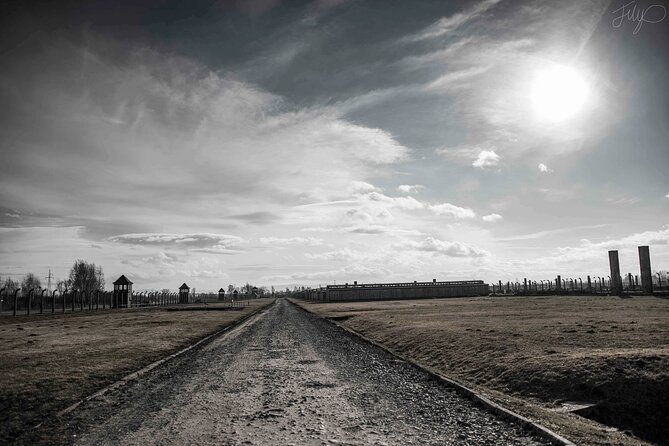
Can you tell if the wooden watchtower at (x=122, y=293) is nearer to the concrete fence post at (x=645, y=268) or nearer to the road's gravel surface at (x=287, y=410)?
the road's gravel surface at (x=287, y=410)

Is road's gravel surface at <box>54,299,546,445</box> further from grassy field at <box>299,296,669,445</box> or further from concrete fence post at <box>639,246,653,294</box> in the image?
concrete fence post at <box>639,246,653,294</box>

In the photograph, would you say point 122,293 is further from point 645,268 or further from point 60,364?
point 645,268

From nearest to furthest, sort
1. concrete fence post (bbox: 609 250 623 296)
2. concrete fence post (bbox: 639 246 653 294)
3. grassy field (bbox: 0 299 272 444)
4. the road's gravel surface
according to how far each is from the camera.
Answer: the road's gravel surface, grassy field (bbox: 0 299 272 444), concrete fence post (bbox: 639 246 653 294), concrete fence post (bbox: 609 250 623 296)

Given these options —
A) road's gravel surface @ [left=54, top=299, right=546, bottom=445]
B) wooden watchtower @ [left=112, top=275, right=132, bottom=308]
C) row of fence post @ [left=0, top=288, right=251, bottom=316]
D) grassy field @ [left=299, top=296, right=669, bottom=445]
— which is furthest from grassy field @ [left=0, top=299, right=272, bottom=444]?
wooden watchtower @ [left=112, top=275, right=132, bottom=308]

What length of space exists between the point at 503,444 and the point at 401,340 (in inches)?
589

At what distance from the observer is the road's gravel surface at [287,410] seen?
7.75 meters

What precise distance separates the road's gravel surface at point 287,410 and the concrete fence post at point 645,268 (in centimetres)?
5965

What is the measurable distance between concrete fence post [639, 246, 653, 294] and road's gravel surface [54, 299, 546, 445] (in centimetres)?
5965

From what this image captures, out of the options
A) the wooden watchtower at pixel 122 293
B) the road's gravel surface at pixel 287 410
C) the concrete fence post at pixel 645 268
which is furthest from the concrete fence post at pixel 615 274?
the wooden watchtower at pixel 122 293

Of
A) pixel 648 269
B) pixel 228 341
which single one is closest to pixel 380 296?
pixel 648 269

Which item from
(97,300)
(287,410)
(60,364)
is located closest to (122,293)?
(97,300)

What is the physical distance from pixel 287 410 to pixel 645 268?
6977 cm

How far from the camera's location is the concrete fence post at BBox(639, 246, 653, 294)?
195ft

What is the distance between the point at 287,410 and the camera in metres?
9.56
